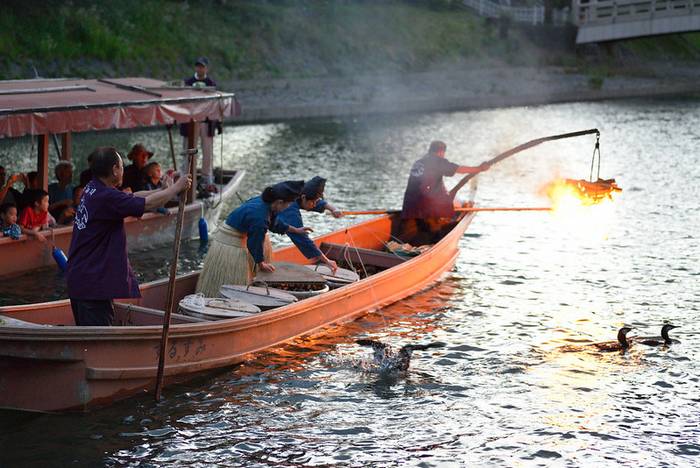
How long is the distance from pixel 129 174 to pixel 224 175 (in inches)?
180

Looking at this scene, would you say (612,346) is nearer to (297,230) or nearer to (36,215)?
(297,230)

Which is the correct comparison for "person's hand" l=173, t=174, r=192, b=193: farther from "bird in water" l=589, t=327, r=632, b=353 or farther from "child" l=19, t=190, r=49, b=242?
"child" l=19, t=190, r=49, b=242

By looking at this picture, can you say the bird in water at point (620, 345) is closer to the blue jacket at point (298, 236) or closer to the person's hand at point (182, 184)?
the blue jacket at point (298, 236)

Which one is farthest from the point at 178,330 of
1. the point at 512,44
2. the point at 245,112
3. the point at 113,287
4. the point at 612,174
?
the point at 512,44

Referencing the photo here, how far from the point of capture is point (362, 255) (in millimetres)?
15844

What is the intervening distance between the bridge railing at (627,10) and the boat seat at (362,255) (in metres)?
43.8

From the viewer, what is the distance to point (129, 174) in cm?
1808

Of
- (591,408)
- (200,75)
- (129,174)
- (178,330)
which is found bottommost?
(591,408)

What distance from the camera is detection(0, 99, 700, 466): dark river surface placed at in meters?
10.2

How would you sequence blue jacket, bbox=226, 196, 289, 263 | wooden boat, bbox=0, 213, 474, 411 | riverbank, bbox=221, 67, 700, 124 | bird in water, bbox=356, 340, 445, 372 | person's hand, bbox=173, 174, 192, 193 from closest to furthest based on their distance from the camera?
person's hand, bbox=173, 174, 192, 193, wooden boat, bbox=0, 213, 474, 411, bird in water, bbox=356, 340, 445, 372, blue jacket, bbox=226, 196, 289, 263, riverbank, bbox=221, 67, 700, 124

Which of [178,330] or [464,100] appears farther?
[464,100]

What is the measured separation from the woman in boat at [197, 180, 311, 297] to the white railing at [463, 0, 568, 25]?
160ft

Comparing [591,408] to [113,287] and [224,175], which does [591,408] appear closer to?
[113,287]

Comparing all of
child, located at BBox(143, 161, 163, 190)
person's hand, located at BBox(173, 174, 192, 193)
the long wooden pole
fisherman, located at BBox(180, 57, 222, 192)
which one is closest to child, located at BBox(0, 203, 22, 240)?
child, located at BBox(143, 161, 163, 190)
